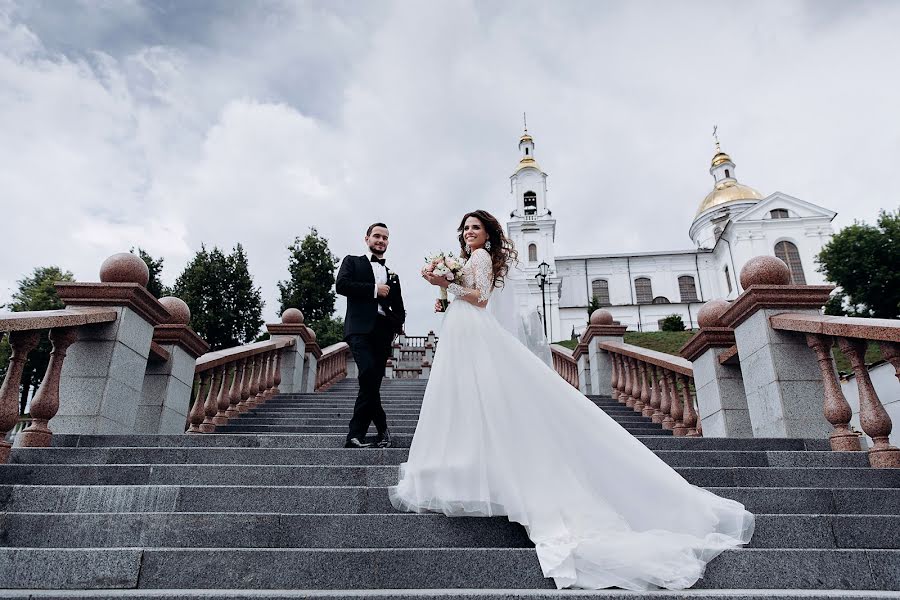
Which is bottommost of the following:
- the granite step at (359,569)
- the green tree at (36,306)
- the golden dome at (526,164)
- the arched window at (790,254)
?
the granite step at (359,569)

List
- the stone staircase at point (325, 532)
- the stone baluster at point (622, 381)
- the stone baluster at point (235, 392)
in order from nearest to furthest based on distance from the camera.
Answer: the stone staircase at point (325, 532), the stone baluster at point (235, 392), the stone baluster at point (622, 381)

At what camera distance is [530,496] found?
3.19 meters

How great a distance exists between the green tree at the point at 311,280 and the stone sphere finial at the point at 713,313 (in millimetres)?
33250

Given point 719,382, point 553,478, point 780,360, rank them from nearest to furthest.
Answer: point 553,478
point 780,360
point 719,382

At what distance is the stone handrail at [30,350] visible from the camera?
169 inches

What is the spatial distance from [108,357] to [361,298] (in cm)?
245

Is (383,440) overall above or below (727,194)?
below

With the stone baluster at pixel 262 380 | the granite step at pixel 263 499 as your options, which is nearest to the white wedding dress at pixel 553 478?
the granite step at pixel 263 499

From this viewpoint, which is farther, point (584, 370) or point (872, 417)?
point (584, 370)

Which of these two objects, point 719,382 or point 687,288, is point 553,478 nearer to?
point 719,382

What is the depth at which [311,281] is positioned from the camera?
131 ft

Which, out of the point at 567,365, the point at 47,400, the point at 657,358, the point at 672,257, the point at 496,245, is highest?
the point at 672,257

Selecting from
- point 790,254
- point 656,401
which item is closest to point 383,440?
point 656,401

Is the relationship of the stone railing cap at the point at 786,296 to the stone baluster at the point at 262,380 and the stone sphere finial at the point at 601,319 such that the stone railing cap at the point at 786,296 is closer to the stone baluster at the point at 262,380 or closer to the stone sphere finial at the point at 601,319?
the stone sphere finial at the point at 601,319
